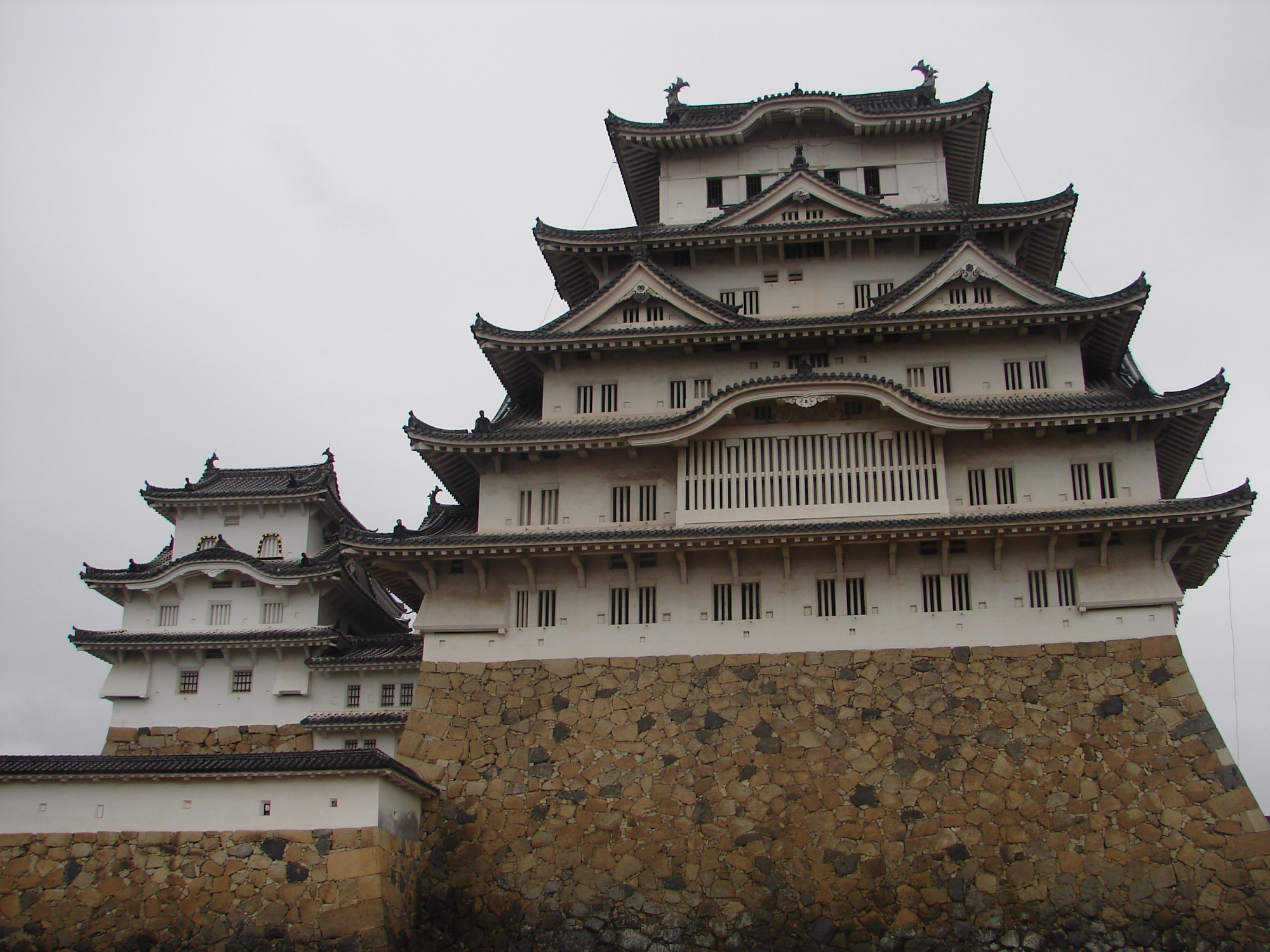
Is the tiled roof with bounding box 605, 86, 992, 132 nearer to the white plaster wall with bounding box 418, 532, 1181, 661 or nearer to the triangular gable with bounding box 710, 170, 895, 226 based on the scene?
the triangular gable with bounding box 710, 170, 895, 226

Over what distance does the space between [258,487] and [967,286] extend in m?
21.5

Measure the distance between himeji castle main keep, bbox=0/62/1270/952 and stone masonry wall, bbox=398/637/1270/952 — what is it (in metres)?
0.06

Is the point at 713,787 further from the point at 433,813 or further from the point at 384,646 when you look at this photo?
the point at 384,646

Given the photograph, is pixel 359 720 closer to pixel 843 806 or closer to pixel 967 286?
pixel 843 806

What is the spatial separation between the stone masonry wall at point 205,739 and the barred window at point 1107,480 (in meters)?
20.1

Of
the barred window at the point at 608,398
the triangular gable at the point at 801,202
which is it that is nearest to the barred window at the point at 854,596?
the barred window at the point at 608,398

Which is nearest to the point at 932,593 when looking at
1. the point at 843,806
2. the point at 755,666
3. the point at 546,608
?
the point at 755,666

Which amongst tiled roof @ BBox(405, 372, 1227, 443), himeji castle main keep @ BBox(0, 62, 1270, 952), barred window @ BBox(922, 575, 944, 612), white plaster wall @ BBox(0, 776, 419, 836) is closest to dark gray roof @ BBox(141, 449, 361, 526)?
himeji castle main keep @ BBox(0, 62, 1270, 952)

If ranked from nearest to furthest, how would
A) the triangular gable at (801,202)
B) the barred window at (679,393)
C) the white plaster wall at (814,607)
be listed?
the white plaster wall at (814,607), the barred window at (679,393), the triangular gable at (801,202)

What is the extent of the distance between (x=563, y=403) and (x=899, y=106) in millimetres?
13002

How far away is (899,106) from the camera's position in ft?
109

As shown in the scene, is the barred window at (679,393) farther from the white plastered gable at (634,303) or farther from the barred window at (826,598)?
the barred window at (826,598)

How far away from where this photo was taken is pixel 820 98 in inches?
1286

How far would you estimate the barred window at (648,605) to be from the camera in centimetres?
2584
